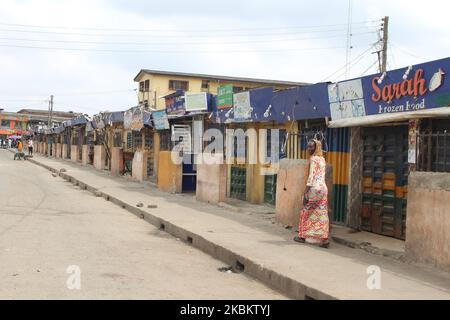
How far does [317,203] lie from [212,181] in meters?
6.61

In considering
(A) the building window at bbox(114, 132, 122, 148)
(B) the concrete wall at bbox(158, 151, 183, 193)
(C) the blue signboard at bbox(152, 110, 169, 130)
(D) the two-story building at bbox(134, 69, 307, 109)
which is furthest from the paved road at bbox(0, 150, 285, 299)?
(D) the two-story building at bbox(134, 69, 307, 109)

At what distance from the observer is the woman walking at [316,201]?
28.0ft

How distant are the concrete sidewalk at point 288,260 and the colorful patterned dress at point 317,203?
30cm

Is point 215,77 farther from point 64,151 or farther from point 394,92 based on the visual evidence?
point 394,92

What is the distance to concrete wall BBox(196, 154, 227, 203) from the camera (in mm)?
14578

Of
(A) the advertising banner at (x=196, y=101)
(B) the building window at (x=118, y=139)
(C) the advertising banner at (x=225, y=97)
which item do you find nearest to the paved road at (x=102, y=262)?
(C) the advertising banner at (x=225, y=97)

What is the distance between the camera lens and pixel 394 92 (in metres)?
8.91

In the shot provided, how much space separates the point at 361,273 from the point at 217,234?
3405 mm

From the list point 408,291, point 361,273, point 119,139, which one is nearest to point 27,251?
point 361,273

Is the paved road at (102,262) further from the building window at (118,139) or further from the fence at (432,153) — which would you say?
the building window at (118,139)

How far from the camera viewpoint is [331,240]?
9375 millimetres

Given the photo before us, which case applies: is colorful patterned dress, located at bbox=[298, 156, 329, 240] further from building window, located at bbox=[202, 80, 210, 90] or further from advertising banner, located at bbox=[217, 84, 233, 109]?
building window, located at bbox=[202, 80, 210, 90]

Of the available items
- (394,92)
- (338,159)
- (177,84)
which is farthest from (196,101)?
(177,84)
